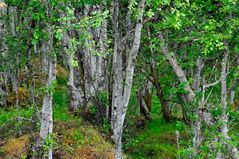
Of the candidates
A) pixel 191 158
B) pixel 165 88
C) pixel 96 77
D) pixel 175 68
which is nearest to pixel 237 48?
pixel 175 68

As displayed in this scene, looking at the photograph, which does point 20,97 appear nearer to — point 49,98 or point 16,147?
point 16,147

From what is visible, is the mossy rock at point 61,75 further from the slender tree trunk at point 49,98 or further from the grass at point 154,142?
the slender tree trunk at point 49,98

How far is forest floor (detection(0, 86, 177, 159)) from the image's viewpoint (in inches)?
579

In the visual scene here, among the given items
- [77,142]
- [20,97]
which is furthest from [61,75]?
[77,142]

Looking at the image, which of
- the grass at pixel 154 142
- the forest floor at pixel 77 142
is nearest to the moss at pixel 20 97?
the forest floor at pixel 77 142

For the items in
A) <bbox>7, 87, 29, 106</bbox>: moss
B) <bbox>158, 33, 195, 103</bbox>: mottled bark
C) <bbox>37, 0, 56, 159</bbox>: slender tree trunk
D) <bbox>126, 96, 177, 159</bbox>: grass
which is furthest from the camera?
<bbox>7, 87, 29, 106</bbox>: moss

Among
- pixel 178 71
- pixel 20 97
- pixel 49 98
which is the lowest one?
pixel 20 97

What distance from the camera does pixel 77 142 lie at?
614 inches

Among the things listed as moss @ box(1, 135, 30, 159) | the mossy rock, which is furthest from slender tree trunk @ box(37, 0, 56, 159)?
the mossy rock

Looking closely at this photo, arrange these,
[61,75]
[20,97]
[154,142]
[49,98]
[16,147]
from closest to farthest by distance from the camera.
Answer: [49,98]
[16,147]
[154,142]
[20,97]
[61,75]

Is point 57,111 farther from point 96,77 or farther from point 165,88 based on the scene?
point 165,88

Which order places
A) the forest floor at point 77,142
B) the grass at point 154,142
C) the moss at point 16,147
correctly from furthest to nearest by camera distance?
the grass at point 154,142 → the forest floor at point 77,142 → the moss at point 16,147

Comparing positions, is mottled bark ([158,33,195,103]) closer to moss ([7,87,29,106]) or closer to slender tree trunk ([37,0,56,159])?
slender tree trunk ([37,0,56,159])

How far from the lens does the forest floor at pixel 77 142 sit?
14.7 meters
